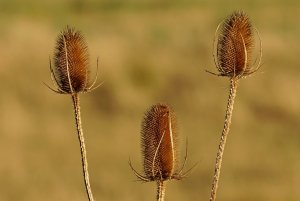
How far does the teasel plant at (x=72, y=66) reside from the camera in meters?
4.15

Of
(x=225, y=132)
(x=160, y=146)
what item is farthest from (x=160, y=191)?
(x=225, y=132)

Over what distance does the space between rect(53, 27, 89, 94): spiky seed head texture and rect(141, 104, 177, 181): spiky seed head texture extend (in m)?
0.28

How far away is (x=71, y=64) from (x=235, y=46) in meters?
0.62

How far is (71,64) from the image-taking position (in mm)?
4176

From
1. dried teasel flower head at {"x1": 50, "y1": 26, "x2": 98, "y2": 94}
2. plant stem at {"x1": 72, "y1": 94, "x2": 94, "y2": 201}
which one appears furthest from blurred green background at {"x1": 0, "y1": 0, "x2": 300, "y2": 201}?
plant stem at {"x1": 72, "y1": 94, "x2": 94, "y2": 201}

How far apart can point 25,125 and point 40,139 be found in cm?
47

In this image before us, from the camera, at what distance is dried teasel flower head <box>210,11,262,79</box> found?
411 cm

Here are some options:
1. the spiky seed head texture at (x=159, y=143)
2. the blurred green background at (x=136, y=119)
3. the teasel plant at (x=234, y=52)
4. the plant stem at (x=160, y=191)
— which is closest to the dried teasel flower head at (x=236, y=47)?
the teasel plant at (x=234, y=52)

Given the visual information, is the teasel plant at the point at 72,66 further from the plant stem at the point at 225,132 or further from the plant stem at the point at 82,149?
the plant stem at the point at 225,132

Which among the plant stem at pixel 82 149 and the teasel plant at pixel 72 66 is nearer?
the plant stem at pixel 82 149

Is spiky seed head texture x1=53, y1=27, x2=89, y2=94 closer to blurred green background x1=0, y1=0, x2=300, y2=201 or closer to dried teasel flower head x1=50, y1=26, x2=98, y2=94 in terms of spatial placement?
dried teasel flower head x1=50, y1=26, x2=98, y2=94

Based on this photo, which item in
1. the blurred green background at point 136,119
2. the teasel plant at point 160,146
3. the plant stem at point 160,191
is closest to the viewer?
the plant stem at point 160,191

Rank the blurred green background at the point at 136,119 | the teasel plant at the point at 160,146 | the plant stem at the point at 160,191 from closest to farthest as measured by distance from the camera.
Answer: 1. the plant stem at the point at 160,191
2. the teasel plant at the point at 160,146
3. the blurred green background at the point at 136,119

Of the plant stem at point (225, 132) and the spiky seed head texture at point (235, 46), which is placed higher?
the spiky seed head texture at point (235, 46)
